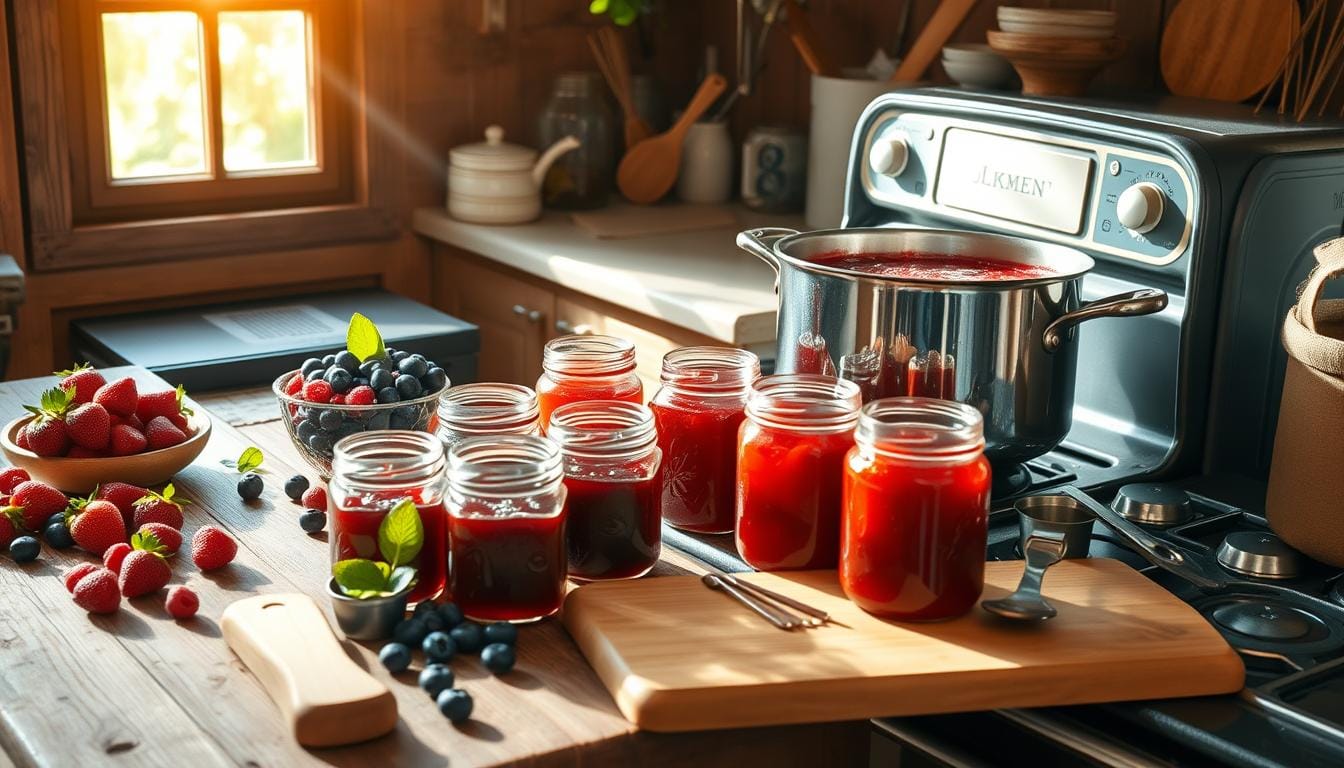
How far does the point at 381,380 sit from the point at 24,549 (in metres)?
0.37

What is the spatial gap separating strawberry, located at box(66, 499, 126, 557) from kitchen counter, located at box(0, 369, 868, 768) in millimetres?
24

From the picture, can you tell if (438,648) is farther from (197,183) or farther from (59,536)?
(197,183)

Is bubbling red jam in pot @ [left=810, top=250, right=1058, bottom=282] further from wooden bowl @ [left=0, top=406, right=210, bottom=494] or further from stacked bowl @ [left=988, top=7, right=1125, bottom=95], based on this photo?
wooden bowl @ [left=0, top=406, right=210, bottom=494]

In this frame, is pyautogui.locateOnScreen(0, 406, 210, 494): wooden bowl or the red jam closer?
the red jam

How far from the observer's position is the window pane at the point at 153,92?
2.79m

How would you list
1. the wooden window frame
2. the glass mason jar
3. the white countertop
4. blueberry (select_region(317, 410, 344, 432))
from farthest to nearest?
the glass mason jar < the wooden window frame < the white countertop < blueberry (select_region(317, 410, 344, 432))

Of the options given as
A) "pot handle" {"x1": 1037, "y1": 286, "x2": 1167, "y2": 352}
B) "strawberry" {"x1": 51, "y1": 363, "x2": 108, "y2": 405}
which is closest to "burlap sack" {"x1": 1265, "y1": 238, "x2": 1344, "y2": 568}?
"pot handle" {"x1": 1037, "y1": 286, "x2": 1167, "y2": 352}

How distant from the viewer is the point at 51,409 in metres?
1.53

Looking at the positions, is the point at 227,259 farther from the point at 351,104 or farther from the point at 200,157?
the point at 351,104

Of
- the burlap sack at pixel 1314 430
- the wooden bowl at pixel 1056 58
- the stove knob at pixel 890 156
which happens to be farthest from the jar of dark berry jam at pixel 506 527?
the wooden bowl at pixel 1056 58

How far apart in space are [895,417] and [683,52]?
2289mm

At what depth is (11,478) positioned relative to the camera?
1.50 metres

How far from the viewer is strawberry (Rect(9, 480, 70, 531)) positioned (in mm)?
1434

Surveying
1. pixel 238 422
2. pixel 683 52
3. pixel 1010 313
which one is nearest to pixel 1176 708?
pixel 1010 313
